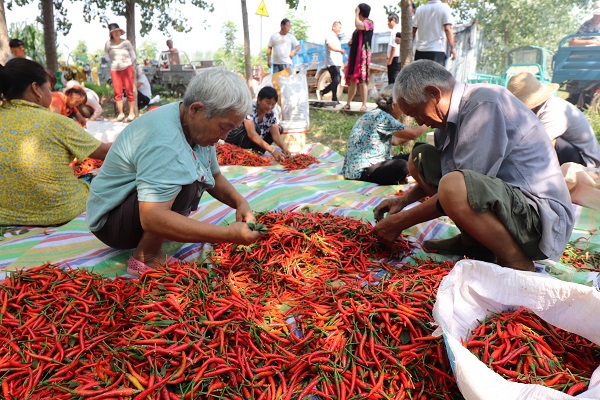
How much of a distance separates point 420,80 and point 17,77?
270 cm

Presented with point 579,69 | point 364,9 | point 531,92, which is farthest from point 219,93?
point 579,69

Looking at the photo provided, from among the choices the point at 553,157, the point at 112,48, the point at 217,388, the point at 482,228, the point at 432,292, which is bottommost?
the point at 217,388

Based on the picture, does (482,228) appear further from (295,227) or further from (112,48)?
(112,48)

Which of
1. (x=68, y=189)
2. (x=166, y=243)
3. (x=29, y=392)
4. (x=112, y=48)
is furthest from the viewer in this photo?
(x=112, y=48)

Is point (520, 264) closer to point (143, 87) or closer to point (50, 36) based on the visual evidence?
point (50, 36)

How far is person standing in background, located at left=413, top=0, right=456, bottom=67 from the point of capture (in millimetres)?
6656

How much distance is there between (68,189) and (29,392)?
2041mm

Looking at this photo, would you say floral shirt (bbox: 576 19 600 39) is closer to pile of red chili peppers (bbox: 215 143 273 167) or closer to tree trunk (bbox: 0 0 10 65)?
pile of red chili peppers (bbox: 215 143 273 167)

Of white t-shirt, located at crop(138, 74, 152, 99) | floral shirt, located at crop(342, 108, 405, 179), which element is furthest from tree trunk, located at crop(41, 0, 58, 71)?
floral shirt, located at crop(342, 108, 405, 179)

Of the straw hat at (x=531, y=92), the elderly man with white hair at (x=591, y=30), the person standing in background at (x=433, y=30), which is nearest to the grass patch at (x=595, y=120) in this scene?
the elderly man with white hair at (x=591, y=30)

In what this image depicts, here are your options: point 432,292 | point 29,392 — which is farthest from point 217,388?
point 432,292

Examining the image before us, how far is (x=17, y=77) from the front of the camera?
304cm

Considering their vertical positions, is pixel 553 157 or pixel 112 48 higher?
pixel 112 48

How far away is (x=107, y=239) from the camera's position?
2.70 meters
